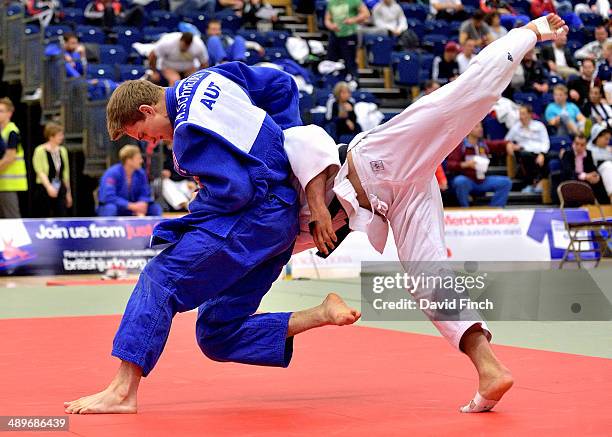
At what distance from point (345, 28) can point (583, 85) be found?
3521mm

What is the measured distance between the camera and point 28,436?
9.74 feet

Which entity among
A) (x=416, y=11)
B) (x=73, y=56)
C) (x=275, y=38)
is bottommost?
(x=416, y=11)

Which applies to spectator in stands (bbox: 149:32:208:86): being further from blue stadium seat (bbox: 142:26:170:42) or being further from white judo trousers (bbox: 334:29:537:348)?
white judo trousers (bbox: 334:29:537:348)

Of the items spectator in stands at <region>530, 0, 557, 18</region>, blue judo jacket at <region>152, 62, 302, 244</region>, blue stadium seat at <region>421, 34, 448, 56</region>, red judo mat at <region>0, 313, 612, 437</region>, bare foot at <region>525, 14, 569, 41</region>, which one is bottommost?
blue stadium seat at <region>421, 34, 448, 56</region>

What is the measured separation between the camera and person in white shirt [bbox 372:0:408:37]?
15148mm

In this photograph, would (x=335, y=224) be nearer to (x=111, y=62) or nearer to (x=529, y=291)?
(x=529, y=291)

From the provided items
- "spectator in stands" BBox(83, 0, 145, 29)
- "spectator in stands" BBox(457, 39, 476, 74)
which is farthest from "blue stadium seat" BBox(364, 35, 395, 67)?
"spectator in stands" BBox(83, 0, 145, 29)

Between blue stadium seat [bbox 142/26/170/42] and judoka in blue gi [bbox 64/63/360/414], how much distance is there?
9.73 metres

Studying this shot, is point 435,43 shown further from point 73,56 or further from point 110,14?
point 73,56

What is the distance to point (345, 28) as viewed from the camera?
14.3 m

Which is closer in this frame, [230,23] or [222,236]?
[222,236]

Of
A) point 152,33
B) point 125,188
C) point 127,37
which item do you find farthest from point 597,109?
point 125,188

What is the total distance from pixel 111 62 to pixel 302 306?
6.30 m

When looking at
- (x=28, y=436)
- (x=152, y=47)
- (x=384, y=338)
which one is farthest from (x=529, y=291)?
(x=152, y=47)
